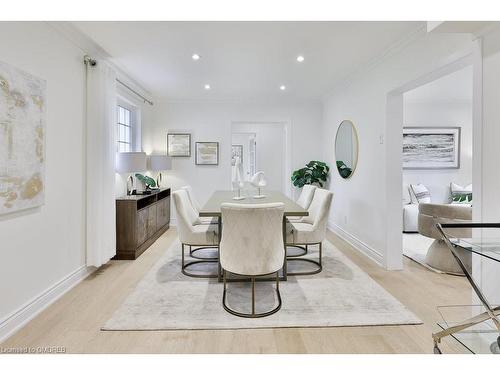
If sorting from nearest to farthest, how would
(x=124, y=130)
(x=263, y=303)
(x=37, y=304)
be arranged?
1. (x=37, y=304)
2. (x=263, y=303)
3. (x=124, y=130)

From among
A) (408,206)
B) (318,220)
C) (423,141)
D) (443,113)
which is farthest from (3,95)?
(443,113)

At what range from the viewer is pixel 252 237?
2.13 meters

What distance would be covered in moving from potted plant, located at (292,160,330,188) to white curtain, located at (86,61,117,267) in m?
3.35

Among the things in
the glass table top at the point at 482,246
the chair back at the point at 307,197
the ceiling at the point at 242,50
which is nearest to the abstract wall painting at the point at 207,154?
the ceiling at the point at 242,50

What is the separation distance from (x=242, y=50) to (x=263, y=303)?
8.52 ft

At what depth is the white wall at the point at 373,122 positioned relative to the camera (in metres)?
2.58

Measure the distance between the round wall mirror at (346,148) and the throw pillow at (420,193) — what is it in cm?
170

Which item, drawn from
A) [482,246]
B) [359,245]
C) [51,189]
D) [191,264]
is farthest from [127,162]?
[482,246]

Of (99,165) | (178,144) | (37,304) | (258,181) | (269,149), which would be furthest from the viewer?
(269,149)

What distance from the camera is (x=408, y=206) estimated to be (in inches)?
200

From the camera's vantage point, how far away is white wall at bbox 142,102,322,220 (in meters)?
5.62

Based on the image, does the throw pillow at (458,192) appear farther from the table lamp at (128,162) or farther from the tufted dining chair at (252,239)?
the table lamp at (128,162)

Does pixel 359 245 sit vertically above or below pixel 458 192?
A: below

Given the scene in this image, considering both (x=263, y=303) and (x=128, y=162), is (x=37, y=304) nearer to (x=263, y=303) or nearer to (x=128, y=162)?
(x=263, y=303)
